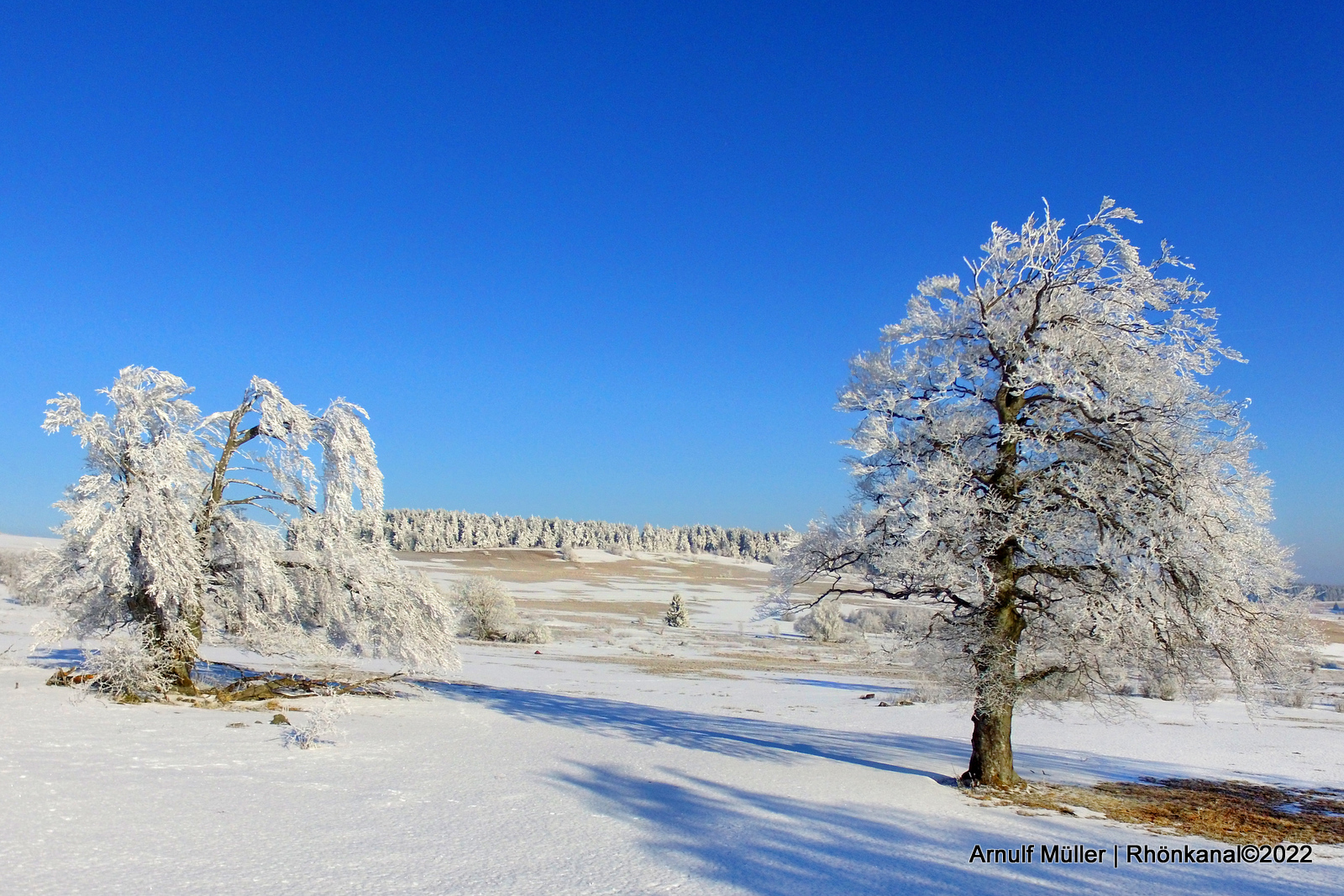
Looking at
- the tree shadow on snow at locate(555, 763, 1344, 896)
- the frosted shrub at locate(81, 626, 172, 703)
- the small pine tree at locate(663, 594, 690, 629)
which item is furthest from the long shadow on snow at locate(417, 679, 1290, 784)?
the small pine tree at locate(663, 594, 690, 629)

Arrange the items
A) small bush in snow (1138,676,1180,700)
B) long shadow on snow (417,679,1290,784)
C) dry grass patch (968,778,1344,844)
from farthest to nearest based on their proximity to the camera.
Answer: small bush in snow (1138,676,1180,700) → long shadow on snow (417,679,1290,784) → dry grass patch (968,778,1344,844)

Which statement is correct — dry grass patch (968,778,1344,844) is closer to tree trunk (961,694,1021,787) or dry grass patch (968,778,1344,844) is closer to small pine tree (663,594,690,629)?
tree trunk (961,694,1021,787)

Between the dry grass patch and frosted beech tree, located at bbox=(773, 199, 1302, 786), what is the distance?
32.2 inches

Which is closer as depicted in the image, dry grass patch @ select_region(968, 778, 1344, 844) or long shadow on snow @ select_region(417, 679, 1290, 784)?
dry grass patch @ select_region(968, 778, 1344, 844)

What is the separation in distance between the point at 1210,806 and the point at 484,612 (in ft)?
111

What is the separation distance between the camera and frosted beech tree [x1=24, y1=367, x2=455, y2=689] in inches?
480

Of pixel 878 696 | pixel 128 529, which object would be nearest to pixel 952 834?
pixel 128 529

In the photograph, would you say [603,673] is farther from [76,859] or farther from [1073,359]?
[76,859]

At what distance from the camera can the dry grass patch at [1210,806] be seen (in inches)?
351

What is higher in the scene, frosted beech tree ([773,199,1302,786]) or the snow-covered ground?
frosted beech tree ([773,199,1302,786])

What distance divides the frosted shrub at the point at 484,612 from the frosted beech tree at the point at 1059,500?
30986 millimetres

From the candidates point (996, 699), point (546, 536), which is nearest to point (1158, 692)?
point (996, 699)

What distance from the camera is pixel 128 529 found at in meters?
12.1

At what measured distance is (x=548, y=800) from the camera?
7816 mm
